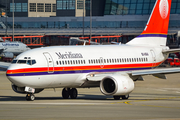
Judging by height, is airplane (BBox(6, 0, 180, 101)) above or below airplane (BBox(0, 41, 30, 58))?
above

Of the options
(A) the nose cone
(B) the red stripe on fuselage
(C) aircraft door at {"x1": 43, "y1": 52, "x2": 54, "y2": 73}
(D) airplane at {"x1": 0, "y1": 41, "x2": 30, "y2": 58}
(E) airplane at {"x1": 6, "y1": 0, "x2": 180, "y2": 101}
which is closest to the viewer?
(A) the nose cone

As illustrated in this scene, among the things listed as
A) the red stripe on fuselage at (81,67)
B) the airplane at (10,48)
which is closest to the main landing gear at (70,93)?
the red stripe on fuselage at (81,67)

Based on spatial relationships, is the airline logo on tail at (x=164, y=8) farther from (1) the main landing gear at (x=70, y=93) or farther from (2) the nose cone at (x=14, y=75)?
(2) the nose cone at (x=14, y=75)

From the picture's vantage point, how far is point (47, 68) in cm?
2505

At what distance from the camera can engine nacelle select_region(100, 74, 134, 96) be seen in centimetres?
2542

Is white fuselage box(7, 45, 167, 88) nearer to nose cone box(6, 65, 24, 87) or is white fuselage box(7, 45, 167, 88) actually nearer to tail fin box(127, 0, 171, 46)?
nose cone box(6, 65, 24, 87)

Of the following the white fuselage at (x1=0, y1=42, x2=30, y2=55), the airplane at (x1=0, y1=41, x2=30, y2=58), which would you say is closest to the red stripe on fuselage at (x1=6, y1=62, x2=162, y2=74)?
the airplane at (x1=0, y1=41, x2=30, y2=58)

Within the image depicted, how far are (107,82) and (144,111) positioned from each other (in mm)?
8505

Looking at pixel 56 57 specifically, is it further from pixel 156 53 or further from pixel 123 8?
pixel 123 8

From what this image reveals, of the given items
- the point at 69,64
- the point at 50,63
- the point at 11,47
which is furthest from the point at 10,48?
the point at 50,63

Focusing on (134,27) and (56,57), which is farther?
(134,27)

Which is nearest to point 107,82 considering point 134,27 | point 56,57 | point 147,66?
point 56,57

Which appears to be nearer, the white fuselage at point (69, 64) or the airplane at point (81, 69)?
the white fuselage at point (69, 64)

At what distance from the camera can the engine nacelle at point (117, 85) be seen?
2542cm
